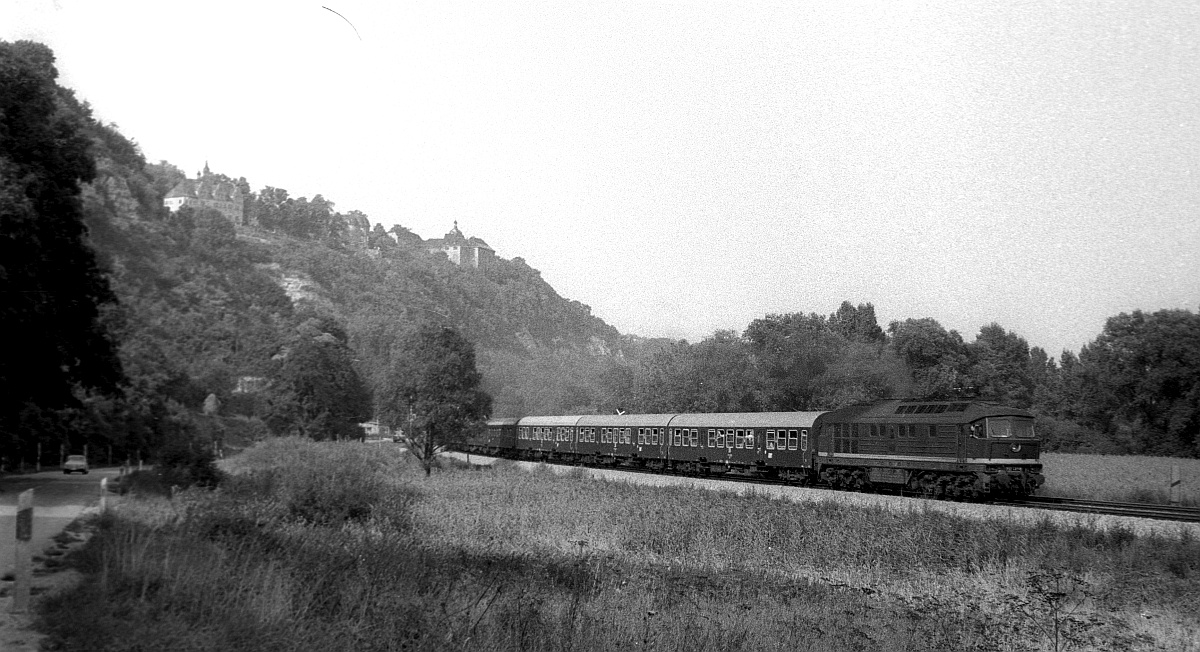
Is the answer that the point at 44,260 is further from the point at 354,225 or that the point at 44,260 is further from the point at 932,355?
the point at 354,225

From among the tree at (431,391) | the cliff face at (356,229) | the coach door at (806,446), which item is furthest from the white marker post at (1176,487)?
the cliff face at (356,229)

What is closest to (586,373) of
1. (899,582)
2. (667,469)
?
(667,469)

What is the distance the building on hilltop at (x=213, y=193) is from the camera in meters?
148

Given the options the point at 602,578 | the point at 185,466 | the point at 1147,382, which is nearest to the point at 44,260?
the point at 185,466

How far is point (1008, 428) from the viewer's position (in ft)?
89.8

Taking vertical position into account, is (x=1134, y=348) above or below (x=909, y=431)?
above

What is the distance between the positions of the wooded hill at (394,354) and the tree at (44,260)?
0.51 metres

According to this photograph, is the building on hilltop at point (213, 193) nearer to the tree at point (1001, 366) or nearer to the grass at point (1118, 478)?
the tree at point (1001, 366)

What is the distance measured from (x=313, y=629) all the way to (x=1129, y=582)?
1438 centimetres

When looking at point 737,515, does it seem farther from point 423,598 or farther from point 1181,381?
point 1181,381

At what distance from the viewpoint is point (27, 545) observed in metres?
8.48

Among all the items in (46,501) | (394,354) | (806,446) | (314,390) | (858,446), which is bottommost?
(46,501)

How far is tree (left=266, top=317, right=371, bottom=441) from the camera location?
5956 cm

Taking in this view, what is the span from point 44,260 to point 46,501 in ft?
25.8
